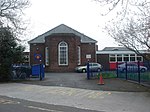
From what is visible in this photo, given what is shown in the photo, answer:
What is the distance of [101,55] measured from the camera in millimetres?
53281

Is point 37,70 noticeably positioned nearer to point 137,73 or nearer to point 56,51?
point 137,73

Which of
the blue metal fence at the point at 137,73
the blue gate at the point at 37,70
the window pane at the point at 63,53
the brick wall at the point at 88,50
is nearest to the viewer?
the blue metal fence at the point at 137,73

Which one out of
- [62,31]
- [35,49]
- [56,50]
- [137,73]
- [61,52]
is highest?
[62,31]

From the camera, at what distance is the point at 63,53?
45500 mm

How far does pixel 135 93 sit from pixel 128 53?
36598mm

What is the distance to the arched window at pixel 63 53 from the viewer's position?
149ft

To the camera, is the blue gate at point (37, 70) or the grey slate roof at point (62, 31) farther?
the grey slate roof at point (62, 31)

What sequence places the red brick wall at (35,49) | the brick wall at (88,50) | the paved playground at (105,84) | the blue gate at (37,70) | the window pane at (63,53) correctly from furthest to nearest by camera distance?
the red brick wall at (35,49) < the brick wall at (88,50) < the window pane at (63,53) < the blue gate at (37,70) < the paved playground at (105,84)

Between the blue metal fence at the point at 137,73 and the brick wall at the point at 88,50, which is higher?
the brick wall at the point at 88,50

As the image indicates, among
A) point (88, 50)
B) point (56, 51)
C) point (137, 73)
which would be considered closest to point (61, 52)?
point (56, 51)

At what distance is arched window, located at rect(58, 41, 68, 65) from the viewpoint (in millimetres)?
45375

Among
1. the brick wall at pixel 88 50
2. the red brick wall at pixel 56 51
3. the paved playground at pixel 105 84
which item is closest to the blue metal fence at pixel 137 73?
the paved playground at pixel 105 84

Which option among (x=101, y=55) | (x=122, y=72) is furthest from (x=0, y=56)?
(x=101, y=55)

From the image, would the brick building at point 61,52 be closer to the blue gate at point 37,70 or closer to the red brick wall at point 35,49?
the red brick wall at point 35,49
